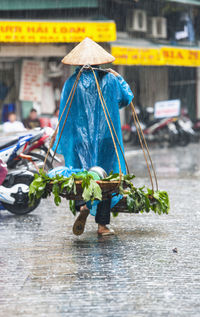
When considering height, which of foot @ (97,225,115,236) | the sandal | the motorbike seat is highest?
the motorbike seat

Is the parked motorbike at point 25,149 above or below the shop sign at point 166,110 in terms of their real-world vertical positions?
above

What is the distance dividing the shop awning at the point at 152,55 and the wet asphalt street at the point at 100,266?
36.4 ft

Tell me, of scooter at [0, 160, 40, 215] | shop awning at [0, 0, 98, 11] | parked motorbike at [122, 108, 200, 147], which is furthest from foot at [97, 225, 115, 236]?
parked motorbike at [122, 108, 200, 147]

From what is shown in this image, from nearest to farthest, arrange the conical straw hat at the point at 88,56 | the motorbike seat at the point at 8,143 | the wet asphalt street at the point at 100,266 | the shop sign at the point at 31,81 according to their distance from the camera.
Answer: the wet asphalt street at the point at 100,266
the conical straw hat at the point at 88,56
the motorbike seat at the point at 8,143
the shop sign at the point at 31,81

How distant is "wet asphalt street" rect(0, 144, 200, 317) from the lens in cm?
406

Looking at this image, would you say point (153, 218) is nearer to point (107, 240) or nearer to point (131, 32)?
point (107, 240)

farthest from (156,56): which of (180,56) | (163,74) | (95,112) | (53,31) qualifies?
(95,112)

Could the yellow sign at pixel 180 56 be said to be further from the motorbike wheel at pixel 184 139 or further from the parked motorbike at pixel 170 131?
the motorbike wheel at pixel 184 139

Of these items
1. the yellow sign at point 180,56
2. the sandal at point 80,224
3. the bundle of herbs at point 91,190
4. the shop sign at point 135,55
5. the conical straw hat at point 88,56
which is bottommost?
the yellow sign at point 180,56

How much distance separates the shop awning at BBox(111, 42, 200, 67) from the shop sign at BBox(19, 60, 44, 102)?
2218 millimetres

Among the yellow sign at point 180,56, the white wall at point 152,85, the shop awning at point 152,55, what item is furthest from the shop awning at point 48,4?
the white wall at point 152,85

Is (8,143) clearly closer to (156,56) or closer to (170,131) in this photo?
(156,56)

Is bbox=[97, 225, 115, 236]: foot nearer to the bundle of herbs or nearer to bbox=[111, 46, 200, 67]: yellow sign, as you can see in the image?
the bundle of herbs

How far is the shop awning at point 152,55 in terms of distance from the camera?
18.7 m
